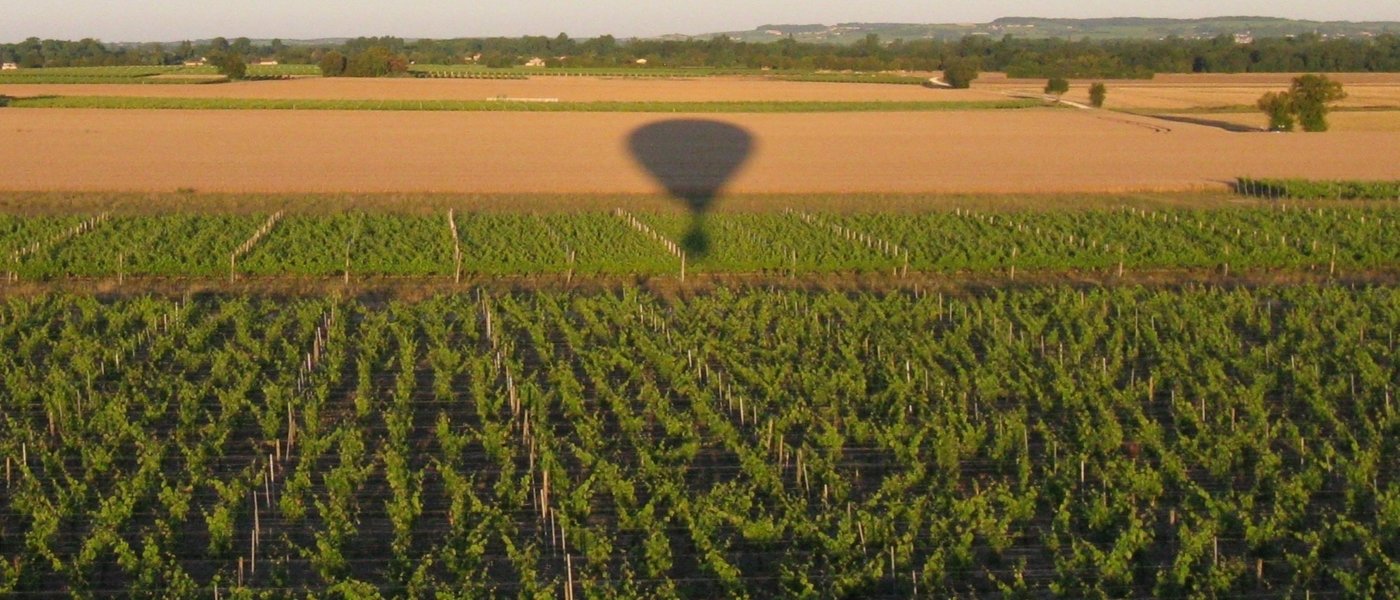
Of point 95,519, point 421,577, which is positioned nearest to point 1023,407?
point 421,577

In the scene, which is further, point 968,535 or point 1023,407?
point 1023,407

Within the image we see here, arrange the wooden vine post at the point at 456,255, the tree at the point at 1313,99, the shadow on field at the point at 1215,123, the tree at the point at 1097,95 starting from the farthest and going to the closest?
the tree at the point at 1097,95, the shadow on field at the point at 1215,123, the tree at the point at 1313,99, the wooden vine post at the point at 456,255

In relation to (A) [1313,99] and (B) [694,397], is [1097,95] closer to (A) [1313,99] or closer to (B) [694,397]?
(A) [1313,99]

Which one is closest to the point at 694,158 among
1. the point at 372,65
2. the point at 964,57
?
the point at 372,65

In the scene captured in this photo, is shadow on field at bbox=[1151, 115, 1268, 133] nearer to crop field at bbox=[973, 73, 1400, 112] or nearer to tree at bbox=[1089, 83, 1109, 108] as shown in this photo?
crop field at bbox=[973, 73, 1400, 112]

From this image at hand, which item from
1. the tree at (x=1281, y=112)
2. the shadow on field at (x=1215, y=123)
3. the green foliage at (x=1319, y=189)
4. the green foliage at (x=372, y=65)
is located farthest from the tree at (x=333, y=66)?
the green foliage at (x=1319, y=189)

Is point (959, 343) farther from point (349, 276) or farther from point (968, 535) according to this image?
point (349, 276)

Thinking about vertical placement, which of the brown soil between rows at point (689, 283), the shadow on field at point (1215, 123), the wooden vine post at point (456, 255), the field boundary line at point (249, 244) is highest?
the field boundary line at point (249, 244)

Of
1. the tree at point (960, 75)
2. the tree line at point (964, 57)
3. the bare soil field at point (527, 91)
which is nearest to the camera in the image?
the bare soil field at point (527, 91)

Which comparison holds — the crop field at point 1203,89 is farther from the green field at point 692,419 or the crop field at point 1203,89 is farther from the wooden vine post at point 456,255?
the green field at point 692,419
